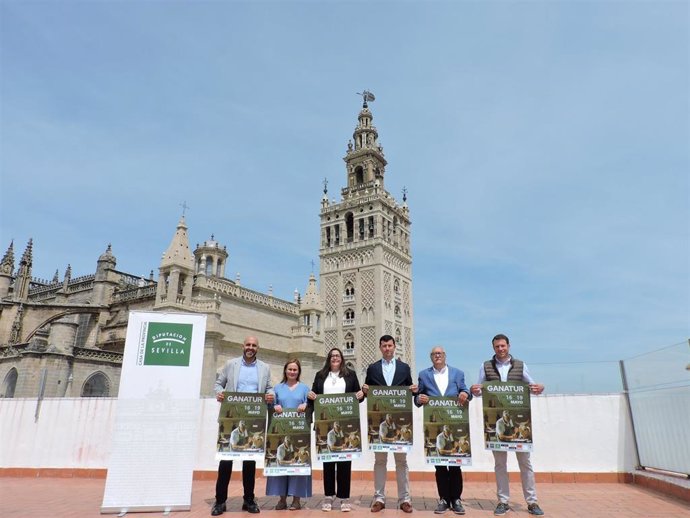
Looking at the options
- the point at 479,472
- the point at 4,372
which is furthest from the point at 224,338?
the point at 479,472

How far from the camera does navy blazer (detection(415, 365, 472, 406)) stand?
6.79 m

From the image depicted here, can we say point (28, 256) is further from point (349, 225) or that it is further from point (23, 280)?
point (349, 225)

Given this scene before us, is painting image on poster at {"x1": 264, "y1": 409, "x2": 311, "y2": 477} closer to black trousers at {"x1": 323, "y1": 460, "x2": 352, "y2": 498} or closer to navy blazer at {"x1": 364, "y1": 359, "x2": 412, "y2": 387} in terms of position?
black trousers at {"x1": 323, "y1": 460, "x2": 352, "y2": 498}

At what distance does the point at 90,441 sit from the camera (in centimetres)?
1013

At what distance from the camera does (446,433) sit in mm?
6613

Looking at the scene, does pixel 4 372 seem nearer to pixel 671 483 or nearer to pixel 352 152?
pixel 671 483

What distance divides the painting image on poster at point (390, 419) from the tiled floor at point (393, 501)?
2.91 ft

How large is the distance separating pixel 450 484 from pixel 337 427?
1.81 meters

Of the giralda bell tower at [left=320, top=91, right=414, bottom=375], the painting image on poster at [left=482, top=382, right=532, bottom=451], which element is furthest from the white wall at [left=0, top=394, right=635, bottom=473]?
the giralda bell tower at [left=320, top=91, right=414, bottom=375]

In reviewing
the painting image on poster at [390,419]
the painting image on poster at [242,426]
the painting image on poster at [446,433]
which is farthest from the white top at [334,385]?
the painting image on poster at [446,433]

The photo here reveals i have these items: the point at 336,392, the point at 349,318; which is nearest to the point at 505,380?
the point at 336,392

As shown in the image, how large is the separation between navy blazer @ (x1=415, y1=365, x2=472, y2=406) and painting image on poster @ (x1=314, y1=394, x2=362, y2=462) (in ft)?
3.28

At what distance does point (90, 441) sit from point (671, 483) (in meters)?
11.1

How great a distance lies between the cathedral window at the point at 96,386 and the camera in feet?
82.4
